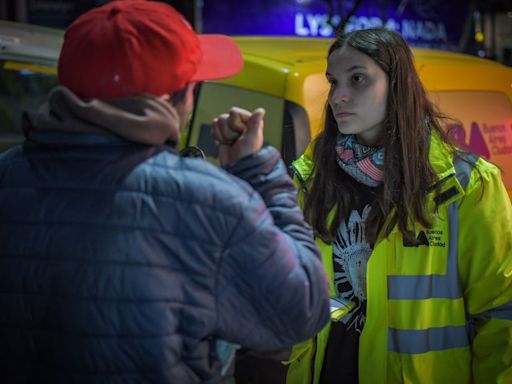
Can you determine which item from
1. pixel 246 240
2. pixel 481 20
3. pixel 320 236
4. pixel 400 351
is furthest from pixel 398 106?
pixel 481 20

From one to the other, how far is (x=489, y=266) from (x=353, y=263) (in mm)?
428

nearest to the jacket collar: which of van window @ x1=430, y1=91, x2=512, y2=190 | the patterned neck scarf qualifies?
the patterned neck scarf

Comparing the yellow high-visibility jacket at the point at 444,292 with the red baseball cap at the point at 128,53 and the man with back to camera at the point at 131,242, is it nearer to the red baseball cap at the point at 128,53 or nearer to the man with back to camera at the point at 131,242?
the man with back to camera at the point at 131,242

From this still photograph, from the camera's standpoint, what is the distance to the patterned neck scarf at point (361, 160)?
8.09 feet

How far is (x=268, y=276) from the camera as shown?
61.5 inches

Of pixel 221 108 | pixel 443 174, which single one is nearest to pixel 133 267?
pixel 443 174

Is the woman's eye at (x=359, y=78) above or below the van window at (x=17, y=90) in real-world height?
above

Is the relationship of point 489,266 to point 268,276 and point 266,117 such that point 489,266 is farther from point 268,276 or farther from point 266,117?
point 266,117

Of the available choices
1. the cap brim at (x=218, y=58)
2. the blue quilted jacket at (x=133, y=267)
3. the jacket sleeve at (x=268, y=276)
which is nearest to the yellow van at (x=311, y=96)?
the cap brim at (x=218, y=58)

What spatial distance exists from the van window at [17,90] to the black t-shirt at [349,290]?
2.86 meters

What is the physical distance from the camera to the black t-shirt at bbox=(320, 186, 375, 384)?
8.05ft

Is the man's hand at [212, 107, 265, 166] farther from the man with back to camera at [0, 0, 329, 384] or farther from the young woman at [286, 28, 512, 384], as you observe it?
the young woman at [286, 28, 512, 384]

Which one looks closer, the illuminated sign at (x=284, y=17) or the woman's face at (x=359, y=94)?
the woman's face at (x=359, y=94)

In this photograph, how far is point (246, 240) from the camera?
1.55 meters
